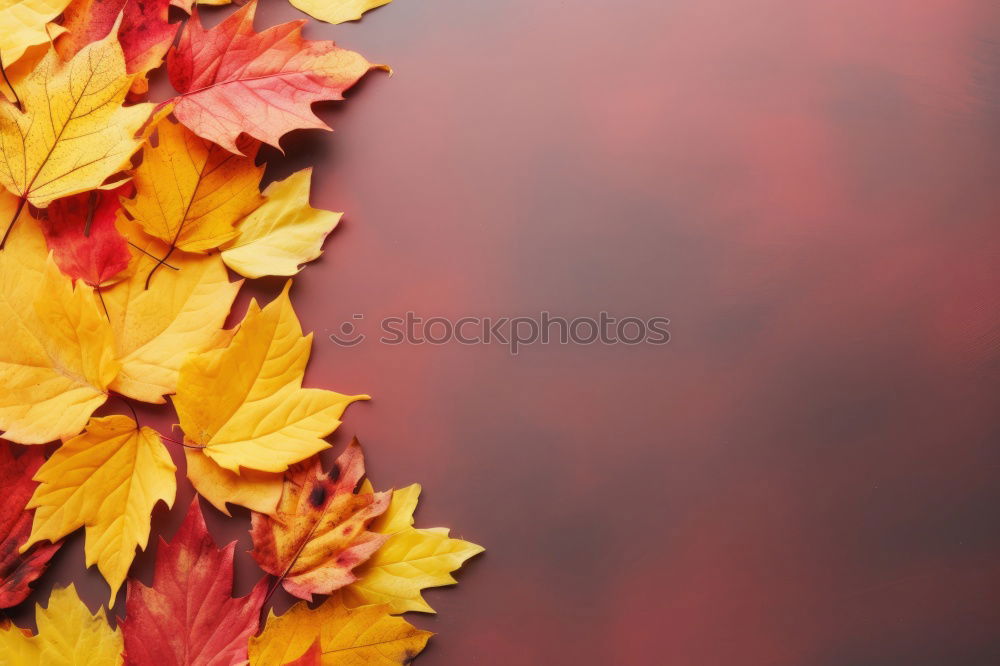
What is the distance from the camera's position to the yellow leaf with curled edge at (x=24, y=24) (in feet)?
2.09

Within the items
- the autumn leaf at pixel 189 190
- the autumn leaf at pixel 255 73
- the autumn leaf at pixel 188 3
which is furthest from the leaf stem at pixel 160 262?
the autumn leaf at pixel 188 3

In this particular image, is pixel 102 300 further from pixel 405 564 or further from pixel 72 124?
pixel 405 564

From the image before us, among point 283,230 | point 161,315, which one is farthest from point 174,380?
point 283,230

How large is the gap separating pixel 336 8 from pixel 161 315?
32 cm

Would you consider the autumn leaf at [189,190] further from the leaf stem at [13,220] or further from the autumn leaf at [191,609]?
the autumn leaf at [191,609]

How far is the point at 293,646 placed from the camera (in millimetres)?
601

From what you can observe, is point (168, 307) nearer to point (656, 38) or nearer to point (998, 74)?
point (656, 38)

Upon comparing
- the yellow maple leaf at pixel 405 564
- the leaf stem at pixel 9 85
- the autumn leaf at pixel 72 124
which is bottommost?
the yellow maple leaf at pixel 405 564

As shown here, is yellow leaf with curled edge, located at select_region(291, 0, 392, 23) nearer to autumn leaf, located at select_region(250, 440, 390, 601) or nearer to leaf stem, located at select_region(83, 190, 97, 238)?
leaf stem, located at select_region(83, 190, 97, 238)

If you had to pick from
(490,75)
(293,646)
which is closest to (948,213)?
(490,75)

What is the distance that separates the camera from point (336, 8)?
0.68 m

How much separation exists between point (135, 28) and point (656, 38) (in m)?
0.47

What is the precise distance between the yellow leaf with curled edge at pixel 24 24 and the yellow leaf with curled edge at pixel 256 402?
12.2 inches

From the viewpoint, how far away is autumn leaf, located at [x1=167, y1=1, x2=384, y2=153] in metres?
0.64
